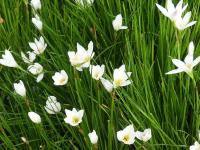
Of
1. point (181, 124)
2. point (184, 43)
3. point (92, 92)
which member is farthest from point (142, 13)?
point (181, 124)

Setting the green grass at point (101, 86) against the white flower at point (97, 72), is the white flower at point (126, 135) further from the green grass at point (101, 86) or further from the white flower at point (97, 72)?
the white flower at point (97, 72)

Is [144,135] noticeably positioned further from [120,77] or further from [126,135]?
[120,77]

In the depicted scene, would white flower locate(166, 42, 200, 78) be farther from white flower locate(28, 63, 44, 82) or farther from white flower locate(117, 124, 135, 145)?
white flower locate(28, 63, 44, 82)

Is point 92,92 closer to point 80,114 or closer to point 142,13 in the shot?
point 80,114

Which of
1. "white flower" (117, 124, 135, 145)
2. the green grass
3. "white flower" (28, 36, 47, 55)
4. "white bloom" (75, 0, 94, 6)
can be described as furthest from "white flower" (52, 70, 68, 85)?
"white bloom" (75, 0, 94, 6)

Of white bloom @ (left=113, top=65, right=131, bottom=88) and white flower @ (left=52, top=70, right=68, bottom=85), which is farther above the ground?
white flower @ (left=52, top=70, right=68, bottom=85)

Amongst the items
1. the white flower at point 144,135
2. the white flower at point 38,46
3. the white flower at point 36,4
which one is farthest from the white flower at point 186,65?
the white flower at point 36,4

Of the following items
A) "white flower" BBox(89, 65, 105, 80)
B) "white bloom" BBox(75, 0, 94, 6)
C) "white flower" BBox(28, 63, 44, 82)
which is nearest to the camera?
"white flower" BBox(89, 65, 105, 80)
